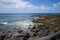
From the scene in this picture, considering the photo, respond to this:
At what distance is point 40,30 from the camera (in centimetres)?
156

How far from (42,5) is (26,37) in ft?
2.09

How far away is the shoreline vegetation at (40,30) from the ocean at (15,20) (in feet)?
0.23

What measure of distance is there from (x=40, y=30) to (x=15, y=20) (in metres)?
0.47

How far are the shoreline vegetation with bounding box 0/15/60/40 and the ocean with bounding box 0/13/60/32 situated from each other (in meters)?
0.07

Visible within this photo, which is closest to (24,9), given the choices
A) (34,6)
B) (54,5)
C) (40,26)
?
(34,6)

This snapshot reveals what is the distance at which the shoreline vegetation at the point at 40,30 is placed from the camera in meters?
1.50

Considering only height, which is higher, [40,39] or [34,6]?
[34,6]

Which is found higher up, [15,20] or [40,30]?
[15,20]

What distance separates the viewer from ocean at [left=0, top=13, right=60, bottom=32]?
151 cm

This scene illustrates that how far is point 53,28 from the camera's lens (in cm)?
157

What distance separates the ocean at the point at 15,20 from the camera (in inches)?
Result: 59.6

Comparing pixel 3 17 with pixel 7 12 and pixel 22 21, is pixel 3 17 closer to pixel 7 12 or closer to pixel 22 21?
pixel 7 12

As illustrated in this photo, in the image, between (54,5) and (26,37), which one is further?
(54,5)

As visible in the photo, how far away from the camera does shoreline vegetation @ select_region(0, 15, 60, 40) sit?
150 cm
